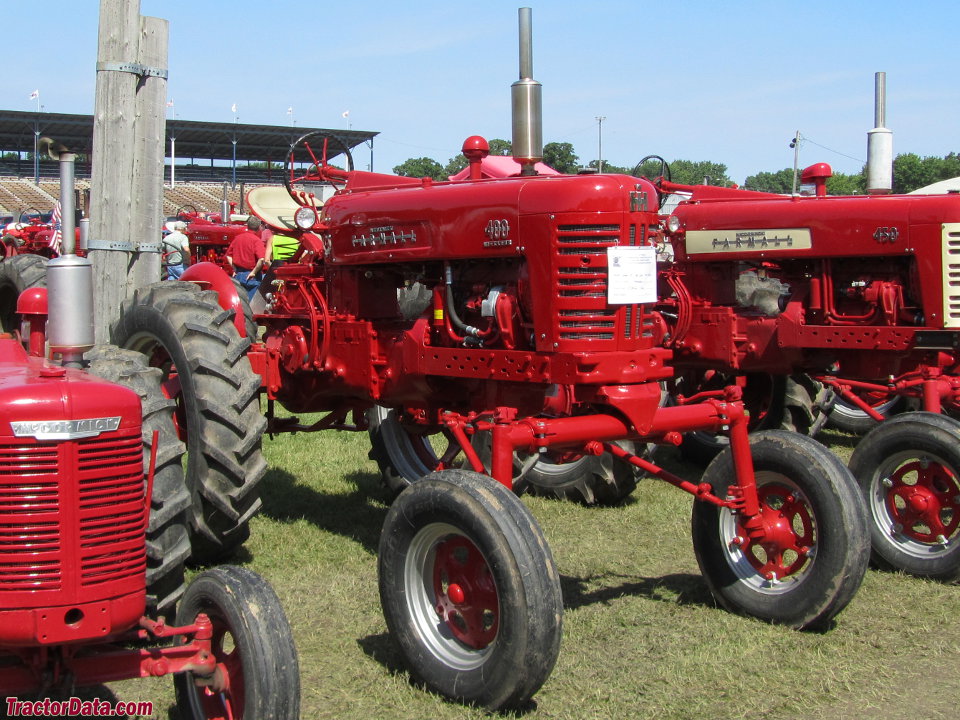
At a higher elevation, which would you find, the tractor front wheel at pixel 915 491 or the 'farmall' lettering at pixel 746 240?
the 'farmall' lettering at pixel 746 240

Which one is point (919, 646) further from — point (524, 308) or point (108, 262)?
point (108, 262)

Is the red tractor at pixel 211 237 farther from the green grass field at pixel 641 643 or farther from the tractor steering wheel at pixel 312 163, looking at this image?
the green grass field at pixel 641 643

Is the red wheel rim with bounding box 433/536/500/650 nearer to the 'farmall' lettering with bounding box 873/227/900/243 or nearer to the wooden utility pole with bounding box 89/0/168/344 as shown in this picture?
the wooden utility pole with bounding box 89/0/168/344

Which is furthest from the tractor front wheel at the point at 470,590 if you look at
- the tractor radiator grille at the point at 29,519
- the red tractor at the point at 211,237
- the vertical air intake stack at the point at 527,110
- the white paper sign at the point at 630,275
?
the red tractor at the point at 211,237

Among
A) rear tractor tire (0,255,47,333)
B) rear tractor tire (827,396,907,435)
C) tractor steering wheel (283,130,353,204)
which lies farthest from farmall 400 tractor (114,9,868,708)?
rear tractor tire (827,396,907,435)

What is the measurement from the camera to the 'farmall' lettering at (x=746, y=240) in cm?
708

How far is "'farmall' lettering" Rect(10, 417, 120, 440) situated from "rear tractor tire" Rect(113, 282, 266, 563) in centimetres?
203

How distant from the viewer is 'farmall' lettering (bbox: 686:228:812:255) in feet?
23.2

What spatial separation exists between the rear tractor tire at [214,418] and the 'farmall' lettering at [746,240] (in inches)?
144

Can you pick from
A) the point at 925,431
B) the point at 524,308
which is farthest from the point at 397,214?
the point at 925,431

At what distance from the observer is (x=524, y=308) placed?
4738 mm

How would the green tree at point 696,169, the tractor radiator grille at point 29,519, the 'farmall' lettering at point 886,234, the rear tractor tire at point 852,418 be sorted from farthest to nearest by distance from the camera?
the green tree at point 696,169, the rear tractor tire at point 852,418, the 'farmall' lettering at point 886,234, the tractor radiator grille at point 29,519

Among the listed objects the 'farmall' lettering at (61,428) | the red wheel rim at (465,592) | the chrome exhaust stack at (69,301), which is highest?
the chrome exhaust stack at (69,301)

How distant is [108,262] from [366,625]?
9.22ft
